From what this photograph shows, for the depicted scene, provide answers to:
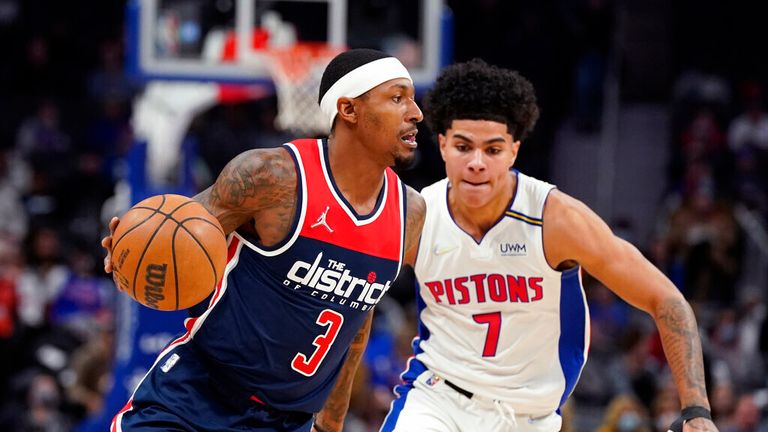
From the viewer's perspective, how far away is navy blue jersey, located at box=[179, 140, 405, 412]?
433cm

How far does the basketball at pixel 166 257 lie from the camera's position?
13.0 feet

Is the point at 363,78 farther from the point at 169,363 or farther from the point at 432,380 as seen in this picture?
the point at 432,380

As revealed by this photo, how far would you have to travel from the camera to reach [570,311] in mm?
5133

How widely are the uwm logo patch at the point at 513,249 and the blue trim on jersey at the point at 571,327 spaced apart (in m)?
0.21

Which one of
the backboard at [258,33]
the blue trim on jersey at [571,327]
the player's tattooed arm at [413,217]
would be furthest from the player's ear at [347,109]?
the backboard at [258,33]

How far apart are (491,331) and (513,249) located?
381 mm

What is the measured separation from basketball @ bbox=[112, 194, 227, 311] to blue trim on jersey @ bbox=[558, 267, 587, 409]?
1.75 metres

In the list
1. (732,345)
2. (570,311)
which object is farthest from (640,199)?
(570,311)

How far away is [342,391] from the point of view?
16.4 ft

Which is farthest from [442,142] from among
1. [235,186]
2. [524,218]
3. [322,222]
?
[235,186]

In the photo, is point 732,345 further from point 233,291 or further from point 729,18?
point 233,291

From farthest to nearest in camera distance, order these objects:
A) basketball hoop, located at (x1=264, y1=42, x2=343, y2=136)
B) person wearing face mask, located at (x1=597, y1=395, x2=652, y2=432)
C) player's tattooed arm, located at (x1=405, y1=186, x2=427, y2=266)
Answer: person wearing face mask, located at (x1=597, y1=395, x2=652, y2=432) → basketball hoop, located at (x1=264, y1=42, x2=343, y2=136) → player's tattooed arm, located at (x1=405, y1=186, x2=427, y2=266)

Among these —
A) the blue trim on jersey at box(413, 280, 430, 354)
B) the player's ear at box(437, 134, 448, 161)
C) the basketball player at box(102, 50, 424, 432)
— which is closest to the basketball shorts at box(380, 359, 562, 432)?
the blue trim on jersey at box(413, 280, 430, 354)

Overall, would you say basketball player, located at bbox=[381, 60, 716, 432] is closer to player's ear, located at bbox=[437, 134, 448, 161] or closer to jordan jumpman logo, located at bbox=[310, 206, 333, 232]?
player's ear, located at bbox=[437, 134, 448, 161]
